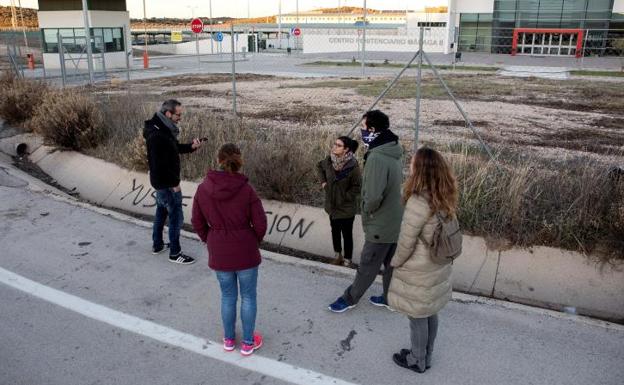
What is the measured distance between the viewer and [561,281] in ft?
17.0

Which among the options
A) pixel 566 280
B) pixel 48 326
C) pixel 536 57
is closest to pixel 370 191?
pixel 566 280

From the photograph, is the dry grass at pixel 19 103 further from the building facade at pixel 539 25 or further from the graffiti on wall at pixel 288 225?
the building facade at pixel 539 25

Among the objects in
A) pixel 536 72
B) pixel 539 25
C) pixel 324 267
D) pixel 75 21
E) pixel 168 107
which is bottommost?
pixel 324 267

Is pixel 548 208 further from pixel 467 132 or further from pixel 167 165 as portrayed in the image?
pixel 467 132

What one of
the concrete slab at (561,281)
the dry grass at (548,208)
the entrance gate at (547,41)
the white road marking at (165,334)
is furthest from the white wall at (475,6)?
the white road marking at (165,334)

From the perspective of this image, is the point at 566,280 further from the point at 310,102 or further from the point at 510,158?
the point at 310,102

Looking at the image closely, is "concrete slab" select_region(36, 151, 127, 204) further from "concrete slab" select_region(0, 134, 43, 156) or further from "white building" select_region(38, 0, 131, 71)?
"white building" select_region(38, 0, 131, 71)

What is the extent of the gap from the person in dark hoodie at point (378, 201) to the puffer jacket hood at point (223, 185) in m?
1.11

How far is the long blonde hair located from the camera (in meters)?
3.67

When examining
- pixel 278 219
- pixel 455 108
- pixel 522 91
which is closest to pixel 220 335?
pixel 278 219

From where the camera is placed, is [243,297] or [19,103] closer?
[243,297]

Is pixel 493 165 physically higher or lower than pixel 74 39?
lower

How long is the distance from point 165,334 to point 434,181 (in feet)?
8.07

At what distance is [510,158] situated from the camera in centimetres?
869
